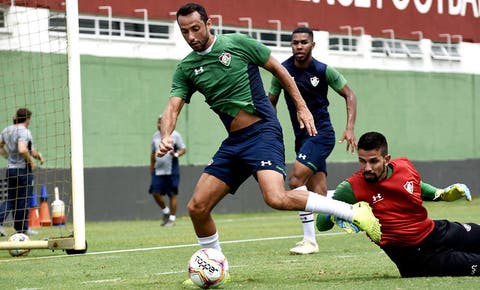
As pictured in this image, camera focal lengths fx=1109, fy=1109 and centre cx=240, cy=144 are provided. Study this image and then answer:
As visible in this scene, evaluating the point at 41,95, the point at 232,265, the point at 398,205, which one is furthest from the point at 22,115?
the point at 398,205

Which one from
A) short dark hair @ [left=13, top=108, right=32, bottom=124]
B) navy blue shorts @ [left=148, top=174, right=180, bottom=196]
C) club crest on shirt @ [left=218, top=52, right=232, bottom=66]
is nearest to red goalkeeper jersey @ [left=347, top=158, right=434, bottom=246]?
club crest on shirt @ [left=218, top=52, right=232, bottom=66]

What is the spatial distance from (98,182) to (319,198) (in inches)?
603

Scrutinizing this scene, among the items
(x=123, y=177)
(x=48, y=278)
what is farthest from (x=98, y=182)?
(x=48, y=278)

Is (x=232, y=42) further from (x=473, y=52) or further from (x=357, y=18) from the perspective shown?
(x=473, y=52)

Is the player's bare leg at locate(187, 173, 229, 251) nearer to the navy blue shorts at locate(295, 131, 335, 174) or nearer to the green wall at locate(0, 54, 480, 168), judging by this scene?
the navy blue shorts at locate(295, 131, 335, 174)

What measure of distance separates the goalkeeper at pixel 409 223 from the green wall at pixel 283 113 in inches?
537

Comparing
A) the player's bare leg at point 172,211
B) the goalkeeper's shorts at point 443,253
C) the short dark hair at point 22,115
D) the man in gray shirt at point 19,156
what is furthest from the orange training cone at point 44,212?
the goalkeeper's shorts at point 443,253

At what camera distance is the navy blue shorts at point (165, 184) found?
70.7 feet

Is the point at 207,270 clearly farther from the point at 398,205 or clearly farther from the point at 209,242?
the point at 398,205

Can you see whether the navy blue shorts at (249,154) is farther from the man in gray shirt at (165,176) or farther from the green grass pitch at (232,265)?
the man in gray shirt at (165,176)

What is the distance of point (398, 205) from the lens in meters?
8.87

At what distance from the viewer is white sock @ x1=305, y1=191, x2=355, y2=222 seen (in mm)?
8664

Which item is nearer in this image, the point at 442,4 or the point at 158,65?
the point at 158,65

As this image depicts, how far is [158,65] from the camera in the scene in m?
25.1
